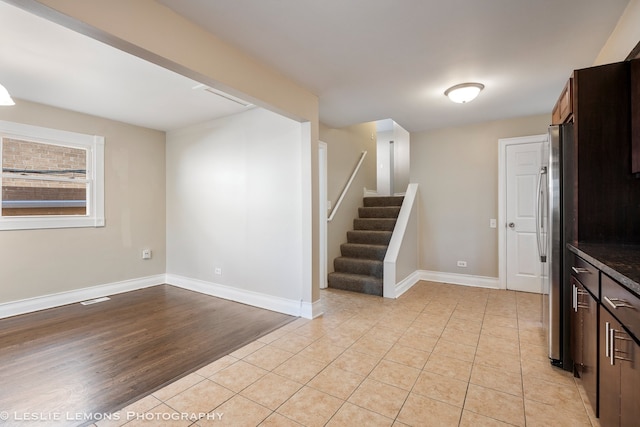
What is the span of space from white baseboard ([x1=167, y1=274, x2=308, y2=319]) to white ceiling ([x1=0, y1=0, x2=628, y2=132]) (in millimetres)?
2332

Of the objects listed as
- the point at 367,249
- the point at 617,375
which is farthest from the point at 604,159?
the point at 367,249

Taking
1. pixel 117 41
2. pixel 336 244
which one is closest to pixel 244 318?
pixel 336 244

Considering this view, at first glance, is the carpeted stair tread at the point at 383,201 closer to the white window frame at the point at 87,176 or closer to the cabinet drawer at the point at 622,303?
the cabinet drawer at the point at 622,303

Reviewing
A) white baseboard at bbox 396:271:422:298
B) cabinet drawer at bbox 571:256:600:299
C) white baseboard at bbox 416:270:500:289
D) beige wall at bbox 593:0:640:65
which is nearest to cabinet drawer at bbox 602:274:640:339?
cabinet drawer at bbox 571:256:600:299

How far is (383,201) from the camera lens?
17.7 ft

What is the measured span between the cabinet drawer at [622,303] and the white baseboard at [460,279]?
3.19 m

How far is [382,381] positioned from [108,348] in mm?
2307

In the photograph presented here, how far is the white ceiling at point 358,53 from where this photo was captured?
1.88 metres

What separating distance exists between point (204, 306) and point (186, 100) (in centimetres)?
246

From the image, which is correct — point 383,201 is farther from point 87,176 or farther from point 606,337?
point 87,176

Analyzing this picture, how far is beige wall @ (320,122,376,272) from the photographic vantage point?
4504 millimetres

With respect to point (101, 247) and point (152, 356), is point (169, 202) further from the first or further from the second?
point (152, 356)

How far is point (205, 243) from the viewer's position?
430cm

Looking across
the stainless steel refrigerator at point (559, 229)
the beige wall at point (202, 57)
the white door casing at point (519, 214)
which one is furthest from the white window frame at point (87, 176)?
the white door casing at point (519, 214)
